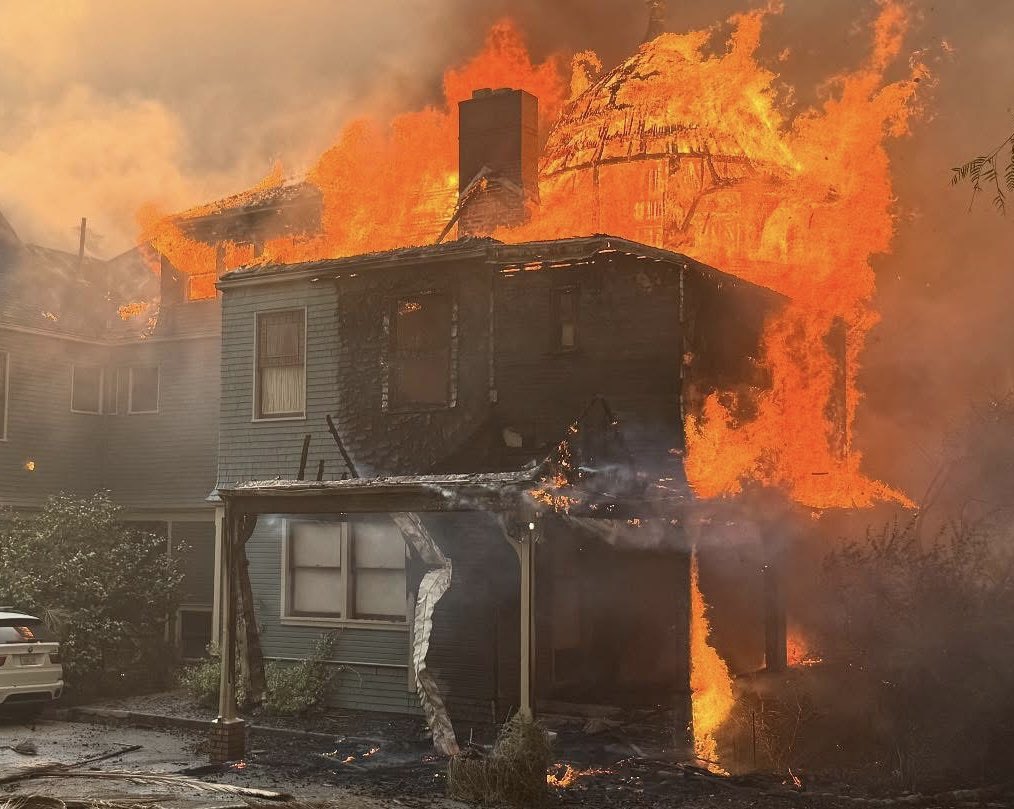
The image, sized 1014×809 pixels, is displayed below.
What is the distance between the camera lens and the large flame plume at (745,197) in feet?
63.6

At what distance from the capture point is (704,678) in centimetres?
1609

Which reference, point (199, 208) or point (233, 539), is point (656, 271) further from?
point (199, 208)

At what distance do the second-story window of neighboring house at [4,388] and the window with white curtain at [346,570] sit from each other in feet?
28.1

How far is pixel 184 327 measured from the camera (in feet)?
87.8

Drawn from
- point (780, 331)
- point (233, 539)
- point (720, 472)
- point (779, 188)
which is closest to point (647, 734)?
point (720, 472)

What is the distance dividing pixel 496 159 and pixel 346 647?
28.0ft

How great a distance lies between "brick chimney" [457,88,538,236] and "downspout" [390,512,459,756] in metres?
6.67

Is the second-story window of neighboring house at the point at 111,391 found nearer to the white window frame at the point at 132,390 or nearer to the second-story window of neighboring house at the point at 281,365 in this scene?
the white window frame at the point at 132,390

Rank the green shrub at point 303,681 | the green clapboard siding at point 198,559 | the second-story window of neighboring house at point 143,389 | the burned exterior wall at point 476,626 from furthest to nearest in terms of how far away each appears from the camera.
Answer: the second-story window of neighboring house at point 143,389 → the green clapboard siding at point 198,559 → the green shrub at point 303,681 → the burned exterior wall at point 476,626

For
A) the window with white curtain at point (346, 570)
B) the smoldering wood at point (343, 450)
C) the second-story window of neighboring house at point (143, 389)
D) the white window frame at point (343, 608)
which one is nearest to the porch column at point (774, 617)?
the white window frame at point (343, 608)

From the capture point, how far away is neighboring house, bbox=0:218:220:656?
79.8 ft

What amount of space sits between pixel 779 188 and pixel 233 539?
38.4ft

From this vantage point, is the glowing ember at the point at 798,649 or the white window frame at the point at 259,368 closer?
the white window frame at the point at 259,368

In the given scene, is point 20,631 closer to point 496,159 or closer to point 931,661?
point 496,159
